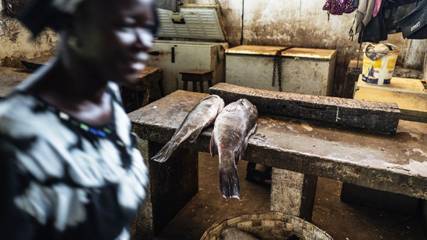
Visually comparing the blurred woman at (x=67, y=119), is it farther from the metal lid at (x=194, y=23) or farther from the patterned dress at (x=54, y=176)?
the metal lid at (x=194, y=23)

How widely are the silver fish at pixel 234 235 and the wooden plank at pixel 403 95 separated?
1.84 metres

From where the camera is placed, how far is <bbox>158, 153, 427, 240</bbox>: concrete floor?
9.50ft

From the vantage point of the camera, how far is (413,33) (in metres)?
2.89

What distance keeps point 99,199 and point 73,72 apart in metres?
0.27

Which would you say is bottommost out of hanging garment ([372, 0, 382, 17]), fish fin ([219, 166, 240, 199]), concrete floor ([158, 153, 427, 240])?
concrete floor ([158, 153, 427, 240])

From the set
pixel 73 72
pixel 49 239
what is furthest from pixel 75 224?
pixel 73 72

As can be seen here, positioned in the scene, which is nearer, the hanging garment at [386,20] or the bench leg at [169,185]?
the bench leg at [169,185]

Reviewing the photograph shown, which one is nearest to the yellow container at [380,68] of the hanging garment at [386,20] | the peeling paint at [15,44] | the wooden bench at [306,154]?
the hanging garment at [386,20]

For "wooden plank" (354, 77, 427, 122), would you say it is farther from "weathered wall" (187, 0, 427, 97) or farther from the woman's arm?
the woman's arm

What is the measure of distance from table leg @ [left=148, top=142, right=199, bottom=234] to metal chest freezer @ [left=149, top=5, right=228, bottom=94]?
8.50ft

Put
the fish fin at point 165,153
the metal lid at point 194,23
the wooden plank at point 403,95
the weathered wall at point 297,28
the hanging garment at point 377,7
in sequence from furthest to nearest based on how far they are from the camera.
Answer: the metal lid at point 194,23, the weathered wall at point 297,28, the hanging garment at point 377,7, the wooden plank at point 403,95, the fish fin at point 165,153

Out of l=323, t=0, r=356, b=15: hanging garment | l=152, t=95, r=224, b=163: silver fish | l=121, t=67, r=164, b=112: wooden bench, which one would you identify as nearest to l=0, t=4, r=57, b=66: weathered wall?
l=121, t=67, r=164, b=112: wooden bench

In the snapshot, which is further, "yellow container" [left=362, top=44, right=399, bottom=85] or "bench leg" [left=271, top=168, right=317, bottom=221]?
"yellow container" [left=362, top=44, right=399, bottom=85]

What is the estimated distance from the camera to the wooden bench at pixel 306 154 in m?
1.76
